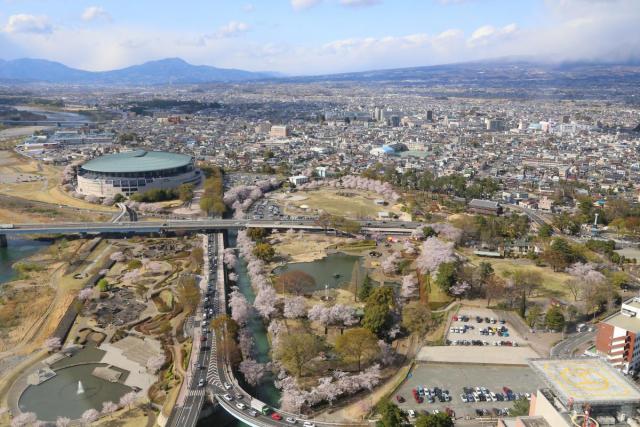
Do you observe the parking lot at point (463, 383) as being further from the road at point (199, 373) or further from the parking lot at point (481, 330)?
the road at point (199, 373)

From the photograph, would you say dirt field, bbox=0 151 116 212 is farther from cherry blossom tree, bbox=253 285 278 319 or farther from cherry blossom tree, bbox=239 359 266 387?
cherry blossom tree, bbox=239 359 266 387

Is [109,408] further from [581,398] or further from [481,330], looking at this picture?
[481,330]

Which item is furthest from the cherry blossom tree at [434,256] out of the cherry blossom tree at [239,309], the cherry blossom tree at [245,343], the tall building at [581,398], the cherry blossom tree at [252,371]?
the tall building at [581,398]

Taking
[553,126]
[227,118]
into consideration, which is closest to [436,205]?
[553,126]

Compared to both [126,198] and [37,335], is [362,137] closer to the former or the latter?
[126,198]

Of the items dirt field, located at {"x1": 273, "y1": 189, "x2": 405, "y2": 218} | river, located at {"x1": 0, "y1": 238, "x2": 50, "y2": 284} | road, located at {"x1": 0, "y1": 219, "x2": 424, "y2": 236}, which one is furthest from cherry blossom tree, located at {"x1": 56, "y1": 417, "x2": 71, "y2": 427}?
dirt field, located at {"x1": 273, "y1": 189, "x2": 405, "y2": 218}

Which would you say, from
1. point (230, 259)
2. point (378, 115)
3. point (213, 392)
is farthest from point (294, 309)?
point (378, 115)
